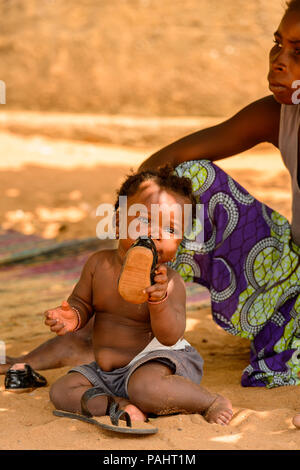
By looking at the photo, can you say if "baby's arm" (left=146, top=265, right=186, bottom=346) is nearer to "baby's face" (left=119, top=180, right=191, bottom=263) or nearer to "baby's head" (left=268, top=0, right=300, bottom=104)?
"baby's face" (left=119, top=180, right=191, bottom=263)

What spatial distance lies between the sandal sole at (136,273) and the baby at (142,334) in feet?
0.11

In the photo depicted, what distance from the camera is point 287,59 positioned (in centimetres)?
302

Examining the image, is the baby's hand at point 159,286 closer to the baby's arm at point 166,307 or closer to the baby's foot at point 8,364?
the baby's arm at point 166,307

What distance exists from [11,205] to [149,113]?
3.96 meters

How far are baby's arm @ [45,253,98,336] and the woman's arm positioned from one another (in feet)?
2.45

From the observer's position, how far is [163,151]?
137 inches

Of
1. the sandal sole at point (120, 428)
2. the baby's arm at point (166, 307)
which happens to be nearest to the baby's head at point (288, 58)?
the baby's arm at point (166, 307)

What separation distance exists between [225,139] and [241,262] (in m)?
0.61

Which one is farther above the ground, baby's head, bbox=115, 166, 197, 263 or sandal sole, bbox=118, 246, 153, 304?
baby's head, bbox=115, 166, 197, 263

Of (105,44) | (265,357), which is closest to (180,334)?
(265,357)

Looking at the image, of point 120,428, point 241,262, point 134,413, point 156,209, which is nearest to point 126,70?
point 241,262

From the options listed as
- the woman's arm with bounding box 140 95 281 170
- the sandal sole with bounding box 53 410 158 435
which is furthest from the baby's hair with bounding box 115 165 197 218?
the sandal sole with bounding box 53 410 158 435

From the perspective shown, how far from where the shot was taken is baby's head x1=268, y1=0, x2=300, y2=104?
3.02m

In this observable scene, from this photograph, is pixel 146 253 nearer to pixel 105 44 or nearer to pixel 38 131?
pixel 38 131
